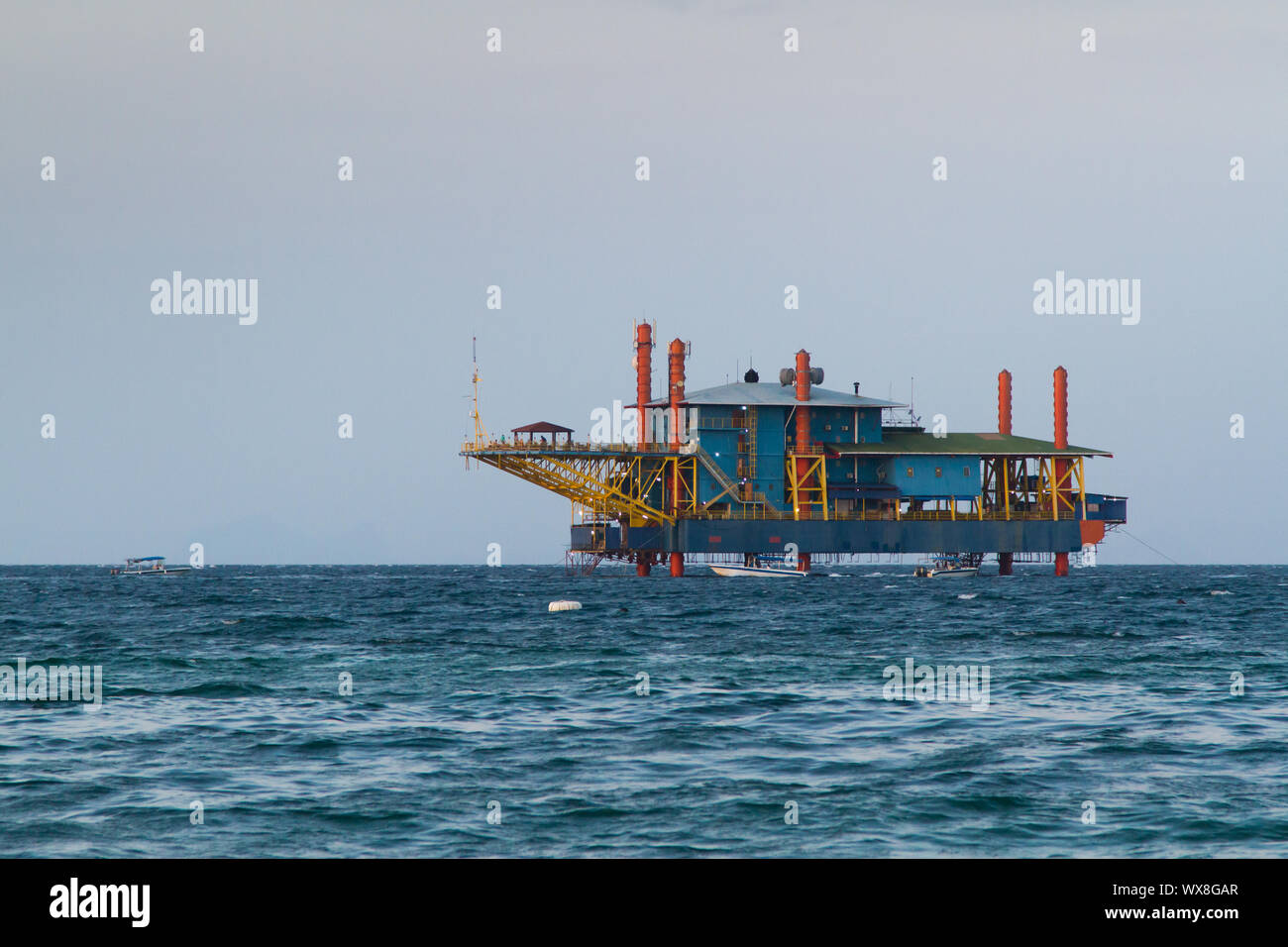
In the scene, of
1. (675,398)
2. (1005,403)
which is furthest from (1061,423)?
(675,398)

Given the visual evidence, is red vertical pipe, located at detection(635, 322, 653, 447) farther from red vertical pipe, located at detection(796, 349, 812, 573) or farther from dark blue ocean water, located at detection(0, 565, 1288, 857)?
dark blue ocean water, located at detection(0, 565, 1288, 857)

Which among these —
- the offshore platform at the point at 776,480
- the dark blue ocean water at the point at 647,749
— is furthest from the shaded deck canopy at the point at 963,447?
the dark blue ocean water at the point at 647,749

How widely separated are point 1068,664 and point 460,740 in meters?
20.9

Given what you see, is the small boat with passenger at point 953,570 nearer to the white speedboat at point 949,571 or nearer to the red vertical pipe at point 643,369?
the white speedboat at point 949,571

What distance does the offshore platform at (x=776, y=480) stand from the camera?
99625 mm

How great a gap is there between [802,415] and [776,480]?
5359 millimetres

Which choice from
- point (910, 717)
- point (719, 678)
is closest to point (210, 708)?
point (719, 678)

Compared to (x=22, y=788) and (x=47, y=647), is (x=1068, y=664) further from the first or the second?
(x=47, y=647)

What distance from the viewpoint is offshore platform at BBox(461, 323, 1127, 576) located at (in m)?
99.6

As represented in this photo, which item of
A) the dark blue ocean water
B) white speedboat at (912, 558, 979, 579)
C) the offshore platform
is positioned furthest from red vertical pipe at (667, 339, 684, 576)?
the dark blue ocean water

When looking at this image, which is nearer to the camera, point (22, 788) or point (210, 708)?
point (22, 788)

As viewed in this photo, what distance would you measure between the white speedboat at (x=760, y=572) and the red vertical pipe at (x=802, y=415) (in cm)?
319
